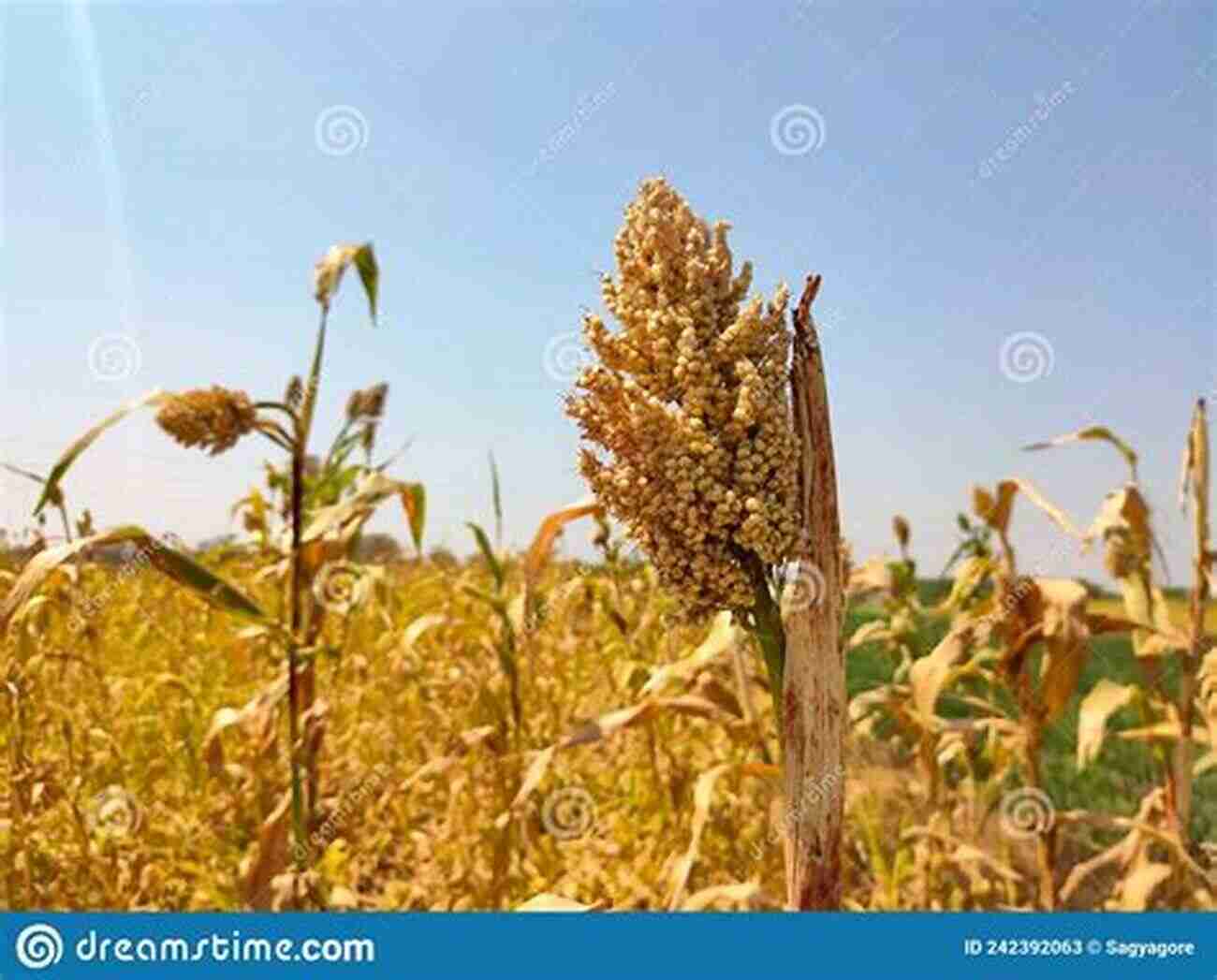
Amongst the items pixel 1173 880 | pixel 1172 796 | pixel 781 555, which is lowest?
pixel 1173 880

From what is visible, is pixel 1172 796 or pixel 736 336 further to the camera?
pixel 1172 796

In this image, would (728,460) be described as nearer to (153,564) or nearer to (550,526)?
(550,526)

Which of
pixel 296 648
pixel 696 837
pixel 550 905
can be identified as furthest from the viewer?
pixel 696 837

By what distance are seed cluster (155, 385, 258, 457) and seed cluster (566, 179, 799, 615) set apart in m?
1.06

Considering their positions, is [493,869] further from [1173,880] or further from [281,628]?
[1173,880]

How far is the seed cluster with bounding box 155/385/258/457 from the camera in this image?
7.06ft

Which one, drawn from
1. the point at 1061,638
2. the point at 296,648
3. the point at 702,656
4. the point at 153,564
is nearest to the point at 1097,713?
the point at 1061,638

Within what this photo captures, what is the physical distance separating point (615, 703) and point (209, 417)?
1.92 meters

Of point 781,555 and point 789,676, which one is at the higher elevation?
point 781,555

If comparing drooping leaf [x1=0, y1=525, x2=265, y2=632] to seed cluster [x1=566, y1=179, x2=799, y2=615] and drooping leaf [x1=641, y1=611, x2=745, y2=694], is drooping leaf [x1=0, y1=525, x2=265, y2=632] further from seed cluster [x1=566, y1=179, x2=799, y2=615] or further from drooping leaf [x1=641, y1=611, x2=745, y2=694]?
seed cluster [x1=566, y1=179, x2=799, y2=615]

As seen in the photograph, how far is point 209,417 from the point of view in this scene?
7.21 feet

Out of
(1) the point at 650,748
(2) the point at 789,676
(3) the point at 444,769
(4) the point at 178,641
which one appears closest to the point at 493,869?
(3) the point at 444,769

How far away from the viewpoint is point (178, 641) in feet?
15.4

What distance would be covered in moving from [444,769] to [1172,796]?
165cm
